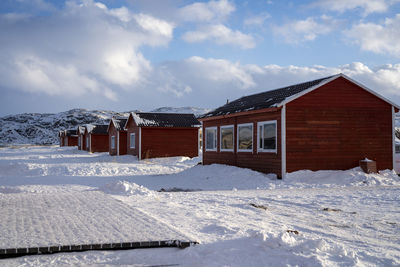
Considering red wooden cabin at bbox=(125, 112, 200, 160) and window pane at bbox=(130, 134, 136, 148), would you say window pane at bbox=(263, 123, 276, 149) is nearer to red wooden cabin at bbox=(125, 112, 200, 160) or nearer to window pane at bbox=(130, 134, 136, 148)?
red wooden cabin at bbox=(125, 112, 200, 160)

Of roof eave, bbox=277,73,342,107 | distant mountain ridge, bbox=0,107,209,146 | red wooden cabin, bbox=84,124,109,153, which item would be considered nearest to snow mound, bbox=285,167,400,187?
roof eave, bbox=277,73,342,107

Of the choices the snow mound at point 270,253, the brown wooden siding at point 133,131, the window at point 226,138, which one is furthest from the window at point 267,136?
the brown wooden siding at point 133,131

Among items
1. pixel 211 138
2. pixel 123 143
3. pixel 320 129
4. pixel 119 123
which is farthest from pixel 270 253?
pixel 119 123

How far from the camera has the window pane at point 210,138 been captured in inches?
876

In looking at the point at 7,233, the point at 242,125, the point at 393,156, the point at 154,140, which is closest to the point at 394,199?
the point at 393,156

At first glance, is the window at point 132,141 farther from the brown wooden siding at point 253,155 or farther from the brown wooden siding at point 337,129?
the brown wooden siding at point 337,129

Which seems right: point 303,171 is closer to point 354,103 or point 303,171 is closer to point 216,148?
point 354,103

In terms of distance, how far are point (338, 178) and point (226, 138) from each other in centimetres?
628

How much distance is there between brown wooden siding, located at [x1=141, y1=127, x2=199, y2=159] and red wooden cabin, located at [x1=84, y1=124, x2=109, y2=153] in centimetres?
1764

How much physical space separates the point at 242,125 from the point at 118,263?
14.2 metres

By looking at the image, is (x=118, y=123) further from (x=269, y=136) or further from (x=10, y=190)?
(x=10, y=190)

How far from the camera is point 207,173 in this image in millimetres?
19375

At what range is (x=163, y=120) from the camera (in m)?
32.5

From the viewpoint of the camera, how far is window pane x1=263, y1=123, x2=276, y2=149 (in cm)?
1697
